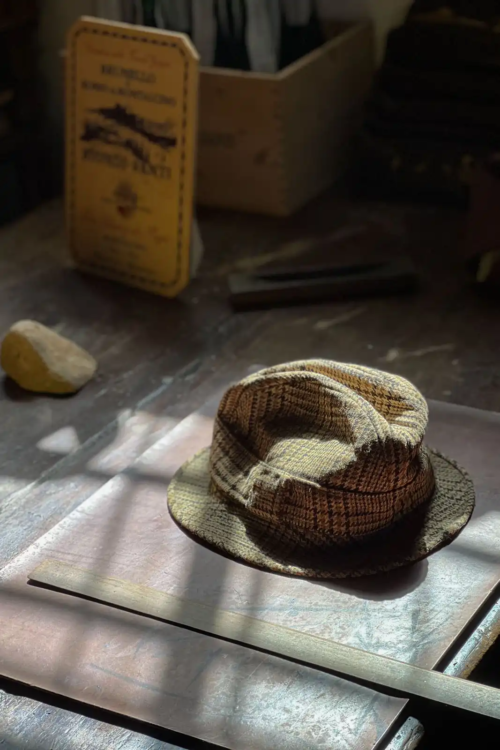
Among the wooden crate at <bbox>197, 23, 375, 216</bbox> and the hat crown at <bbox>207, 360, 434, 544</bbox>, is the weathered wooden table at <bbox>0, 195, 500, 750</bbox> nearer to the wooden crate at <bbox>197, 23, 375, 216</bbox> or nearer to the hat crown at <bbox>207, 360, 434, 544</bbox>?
the wooden crate at <bbox>197, 23, 375, 216</bbox>

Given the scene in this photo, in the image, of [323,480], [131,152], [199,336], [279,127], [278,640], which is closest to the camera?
[278,640]

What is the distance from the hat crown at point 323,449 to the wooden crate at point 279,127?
50.0 inches

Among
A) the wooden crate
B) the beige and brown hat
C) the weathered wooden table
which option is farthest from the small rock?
the wooden crate

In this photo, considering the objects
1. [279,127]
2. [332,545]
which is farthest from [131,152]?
[332,545]

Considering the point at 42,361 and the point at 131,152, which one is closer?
the point at 42,361

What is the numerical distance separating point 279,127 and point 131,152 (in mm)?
462

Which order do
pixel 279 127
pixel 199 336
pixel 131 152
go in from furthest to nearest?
pixel 279 127 < pixel 131 152 < pixel 199 336

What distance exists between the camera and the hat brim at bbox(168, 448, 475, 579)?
4.76 feet

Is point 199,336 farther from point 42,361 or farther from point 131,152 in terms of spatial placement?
point 131,152

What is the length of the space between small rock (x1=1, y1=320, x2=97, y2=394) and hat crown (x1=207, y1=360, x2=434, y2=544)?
0.55 meters

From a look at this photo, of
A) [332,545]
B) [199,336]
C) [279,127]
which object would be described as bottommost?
[199,336]

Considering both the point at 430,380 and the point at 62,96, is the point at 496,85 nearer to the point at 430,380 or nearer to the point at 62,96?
the point at 430,380

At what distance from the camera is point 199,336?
228 centimetres

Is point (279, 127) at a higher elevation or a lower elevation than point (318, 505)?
lower
